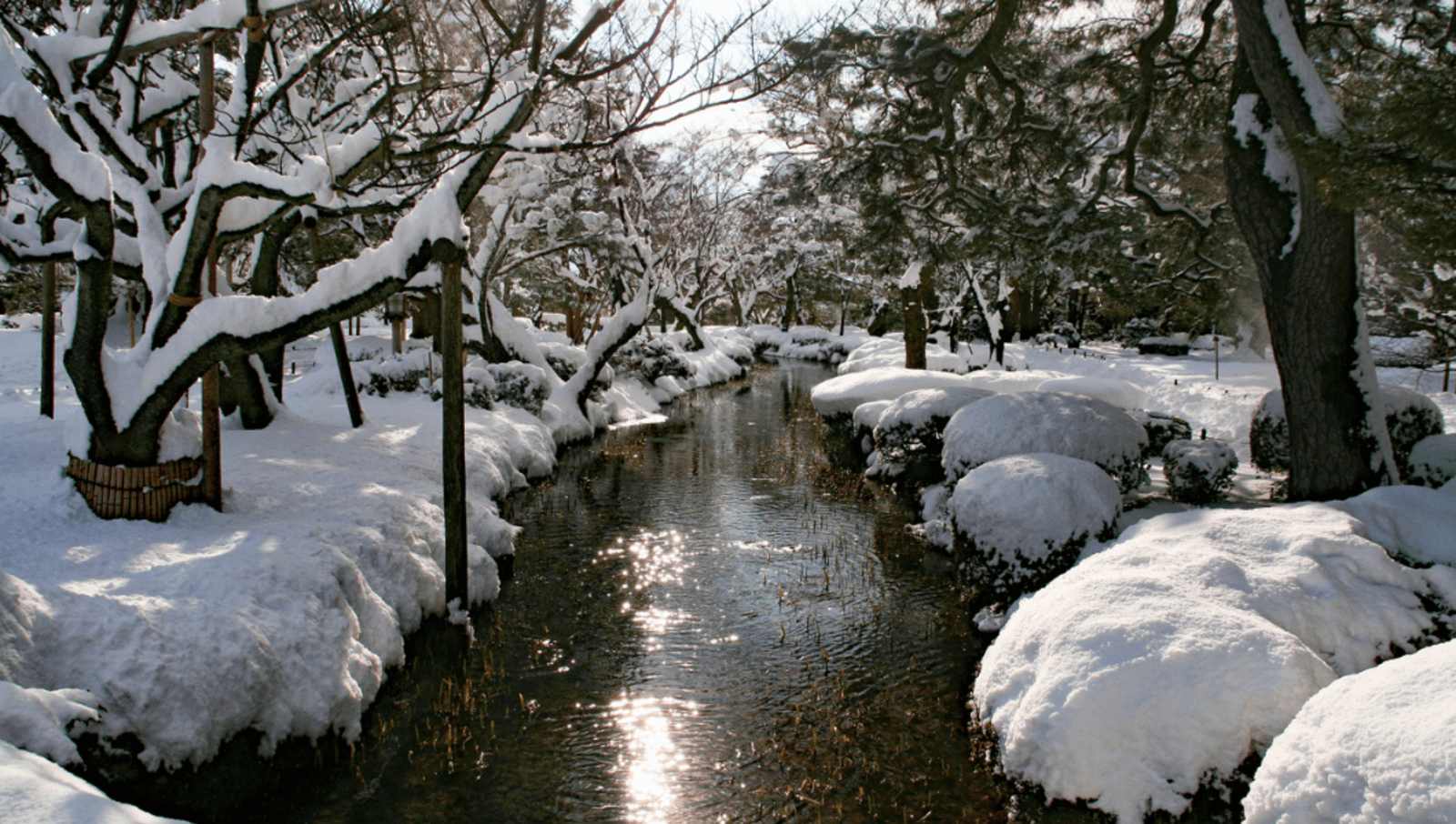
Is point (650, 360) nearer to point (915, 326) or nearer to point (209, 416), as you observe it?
point (915, 326)

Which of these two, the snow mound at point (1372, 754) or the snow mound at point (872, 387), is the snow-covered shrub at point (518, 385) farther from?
the snow mound at point (1372, 754)

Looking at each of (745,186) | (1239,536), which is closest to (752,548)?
(1239,536)

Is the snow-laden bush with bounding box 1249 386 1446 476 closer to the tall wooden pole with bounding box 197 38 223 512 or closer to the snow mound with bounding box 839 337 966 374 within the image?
the tall wooden pole with bounding box 197 38 223 512

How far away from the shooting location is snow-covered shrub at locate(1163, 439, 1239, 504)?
9250 mm

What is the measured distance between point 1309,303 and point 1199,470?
243cm

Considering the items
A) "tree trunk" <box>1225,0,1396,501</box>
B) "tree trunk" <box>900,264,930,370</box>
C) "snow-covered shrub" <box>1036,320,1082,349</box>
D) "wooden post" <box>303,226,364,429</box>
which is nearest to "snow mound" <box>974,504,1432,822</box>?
"tree trunk" <box>1225,0,1396,501</box>

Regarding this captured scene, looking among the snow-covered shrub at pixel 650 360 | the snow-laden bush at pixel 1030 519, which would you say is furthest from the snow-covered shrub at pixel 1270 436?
the snow-covered shrub at pixel 650 360

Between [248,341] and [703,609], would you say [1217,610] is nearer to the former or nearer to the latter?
[703,609]

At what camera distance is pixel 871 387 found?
15.5 metres

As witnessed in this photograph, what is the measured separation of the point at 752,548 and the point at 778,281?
139ft

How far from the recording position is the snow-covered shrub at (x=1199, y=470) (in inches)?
364

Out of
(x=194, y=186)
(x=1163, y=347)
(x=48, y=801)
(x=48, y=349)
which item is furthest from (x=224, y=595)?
(x=1163, y=347)

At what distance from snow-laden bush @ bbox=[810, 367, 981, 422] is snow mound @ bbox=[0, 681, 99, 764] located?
43.4 feet

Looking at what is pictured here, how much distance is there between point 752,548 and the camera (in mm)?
9695
